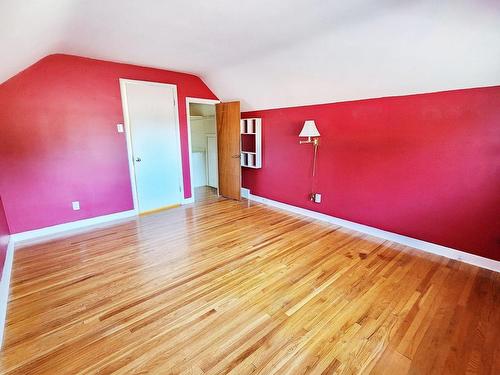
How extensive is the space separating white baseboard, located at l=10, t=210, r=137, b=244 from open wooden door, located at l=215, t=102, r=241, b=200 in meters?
1.88

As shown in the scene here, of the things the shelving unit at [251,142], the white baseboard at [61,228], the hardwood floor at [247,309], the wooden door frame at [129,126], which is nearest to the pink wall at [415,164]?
the hardwood floor at [247,309]

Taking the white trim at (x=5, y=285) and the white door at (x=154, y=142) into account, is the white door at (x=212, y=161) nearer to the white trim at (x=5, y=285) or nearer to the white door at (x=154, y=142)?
the white door at (x=154, y=142)

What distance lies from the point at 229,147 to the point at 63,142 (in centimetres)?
258

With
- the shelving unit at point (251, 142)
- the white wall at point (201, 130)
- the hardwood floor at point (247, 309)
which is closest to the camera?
the hardwood floor at point (247, 309)

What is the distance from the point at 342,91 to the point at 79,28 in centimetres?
298

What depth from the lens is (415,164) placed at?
9.04 ft

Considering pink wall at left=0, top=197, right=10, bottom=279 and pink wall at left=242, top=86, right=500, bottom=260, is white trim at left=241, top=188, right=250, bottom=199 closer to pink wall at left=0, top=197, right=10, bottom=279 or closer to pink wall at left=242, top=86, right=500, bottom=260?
pink wall at left=242, top=86, right=500, bottom=260

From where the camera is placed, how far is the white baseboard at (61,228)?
3.09m

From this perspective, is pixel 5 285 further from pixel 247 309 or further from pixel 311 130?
pixel 311 130

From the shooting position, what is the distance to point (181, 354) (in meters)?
1.50

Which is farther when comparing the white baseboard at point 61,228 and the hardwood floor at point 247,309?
the white baseboard at point 61,228

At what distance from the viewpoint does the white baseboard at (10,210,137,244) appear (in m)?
3.09

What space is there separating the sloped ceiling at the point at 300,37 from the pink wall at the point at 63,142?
35cm

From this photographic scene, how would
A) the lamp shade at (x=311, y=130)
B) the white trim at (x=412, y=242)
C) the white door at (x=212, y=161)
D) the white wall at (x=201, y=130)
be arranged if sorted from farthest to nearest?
the white wall at (x=201, y=130) → the white door at (x=212, y=161) → the lamp shade at (x=311, y=130) → the white trim at (x=412, y=242)
